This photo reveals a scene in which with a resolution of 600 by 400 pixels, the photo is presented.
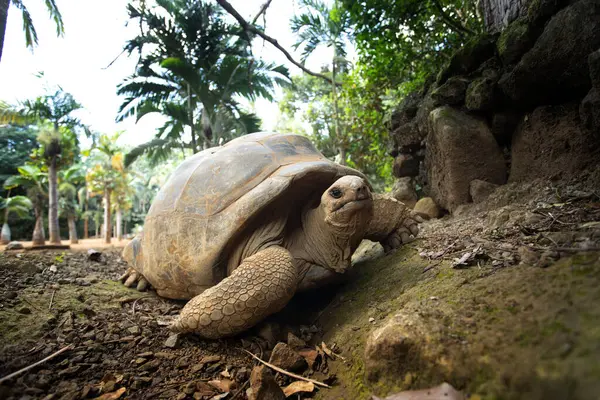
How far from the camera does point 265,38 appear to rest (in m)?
6.05

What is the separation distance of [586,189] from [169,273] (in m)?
3.02

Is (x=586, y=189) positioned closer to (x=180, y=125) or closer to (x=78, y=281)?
(x=78, y=281)

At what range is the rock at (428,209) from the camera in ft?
13.0

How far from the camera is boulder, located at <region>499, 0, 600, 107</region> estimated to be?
6.95 feet

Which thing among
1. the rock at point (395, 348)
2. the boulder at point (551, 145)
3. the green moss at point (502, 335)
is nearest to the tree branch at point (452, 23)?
the boulder at point (551, 145)

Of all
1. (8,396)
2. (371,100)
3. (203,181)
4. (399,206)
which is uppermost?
(371,100)

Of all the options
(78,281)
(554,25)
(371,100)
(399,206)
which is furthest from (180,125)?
(554,25)

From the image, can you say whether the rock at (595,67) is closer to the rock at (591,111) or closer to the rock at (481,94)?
the rock at (591,111)

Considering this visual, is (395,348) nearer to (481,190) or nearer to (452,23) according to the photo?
(481,190)

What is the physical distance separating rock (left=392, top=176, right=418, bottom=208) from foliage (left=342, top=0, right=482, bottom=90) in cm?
149

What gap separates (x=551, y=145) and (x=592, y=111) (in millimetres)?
612

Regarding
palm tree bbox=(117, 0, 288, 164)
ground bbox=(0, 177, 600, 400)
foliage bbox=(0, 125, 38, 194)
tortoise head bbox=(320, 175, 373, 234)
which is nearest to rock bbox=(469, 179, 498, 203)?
ground bbox=(0, 177, 600, 400)

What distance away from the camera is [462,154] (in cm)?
338

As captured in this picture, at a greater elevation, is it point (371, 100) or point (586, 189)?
point (371, 100)
